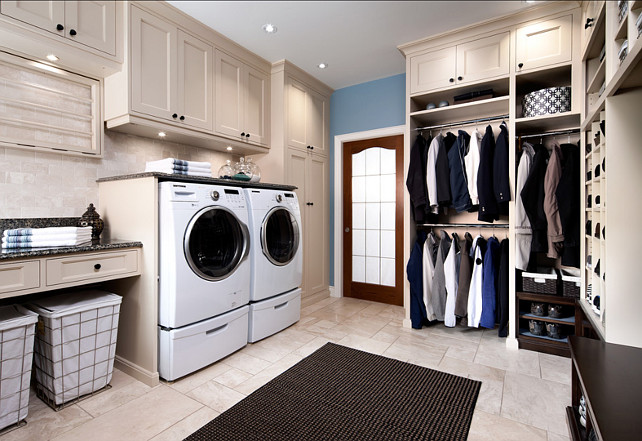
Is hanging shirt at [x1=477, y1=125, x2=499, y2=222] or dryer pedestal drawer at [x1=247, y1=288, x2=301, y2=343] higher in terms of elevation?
hanging shirt at [x1=477, y1=125, x2=499, y2=222]

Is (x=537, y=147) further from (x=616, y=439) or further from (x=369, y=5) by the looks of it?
(x=616, y=439)

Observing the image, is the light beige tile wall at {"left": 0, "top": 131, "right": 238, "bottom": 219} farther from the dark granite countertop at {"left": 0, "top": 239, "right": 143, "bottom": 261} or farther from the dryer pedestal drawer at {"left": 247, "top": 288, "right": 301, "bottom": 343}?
the dryer pedestal drawer at {"left": 247, "top": 288, "right": 301, "bottom": 343}

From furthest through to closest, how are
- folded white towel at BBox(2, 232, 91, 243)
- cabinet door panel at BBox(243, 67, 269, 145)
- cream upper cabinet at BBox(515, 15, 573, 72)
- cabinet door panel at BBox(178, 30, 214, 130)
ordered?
cabinet door panel at BBox(243, 67, 269, 145)
cabinet door panel at BBox(178, 30, 214, 130)
cream upper cabinet at BBox(515, 15, 573, 72)
folded white towel at BBox(2, 232, 91, 243)

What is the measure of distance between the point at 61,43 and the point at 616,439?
2.85m

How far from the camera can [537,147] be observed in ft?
8.08

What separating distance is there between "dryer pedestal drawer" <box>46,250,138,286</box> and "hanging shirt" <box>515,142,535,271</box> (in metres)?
2.59

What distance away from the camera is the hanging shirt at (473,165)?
8.39 ft

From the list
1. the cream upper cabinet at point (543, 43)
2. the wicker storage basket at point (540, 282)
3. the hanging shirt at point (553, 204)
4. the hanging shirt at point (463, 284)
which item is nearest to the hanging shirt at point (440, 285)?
the hanging shirt at point (463, 284)

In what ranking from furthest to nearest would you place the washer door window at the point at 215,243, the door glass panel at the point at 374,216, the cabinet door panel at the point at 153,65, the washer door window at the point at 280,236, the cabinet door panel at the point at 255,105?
1. the door glass panel at the point at 374,216
2. the cabinet door panel at the point at 255,105
3. the washer door window at the point at 280,236
4. the cabinet door panel at the point at 153,65
5. the washer door window at the point at 215,243

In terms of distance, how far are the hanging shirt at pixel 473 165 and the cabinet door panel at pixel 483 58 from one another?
45 cm

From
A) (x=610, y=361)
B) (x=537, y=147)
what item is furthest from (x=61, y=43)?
(x=537, y=147)

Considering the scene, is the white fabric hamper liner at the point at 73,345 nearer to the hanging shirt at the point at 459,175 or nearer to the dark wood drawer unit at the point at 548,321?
the hanging shirt at the point at 459,175

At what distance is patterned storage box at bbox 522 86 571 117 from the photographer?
2.29 metres

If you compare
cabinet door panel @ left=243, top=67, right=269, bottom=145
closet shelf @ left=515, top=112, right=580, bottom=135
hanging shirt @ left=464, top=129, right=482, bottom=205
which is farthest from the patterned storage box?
cabinet door panel @ left=243, top=67, right=269, bottom=145
